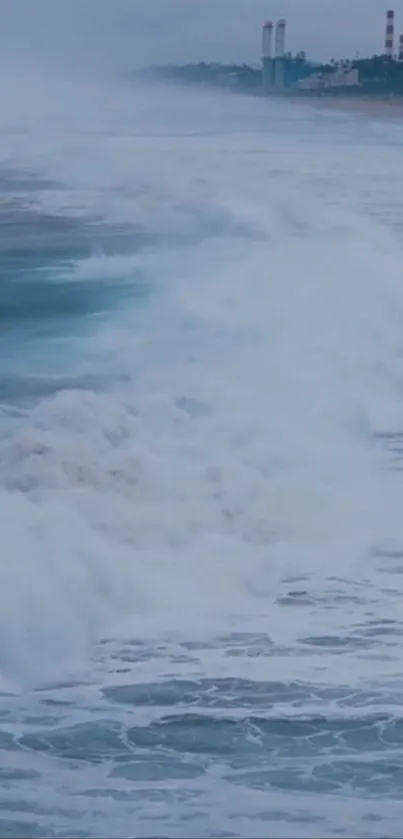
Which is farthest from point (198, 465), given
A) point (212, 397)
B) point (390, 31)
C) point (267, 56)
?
point (390, 31)

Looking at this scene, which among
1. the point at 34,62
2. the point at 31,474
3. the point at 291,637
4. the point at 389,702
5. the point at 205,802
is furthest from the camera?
the point at 34,62

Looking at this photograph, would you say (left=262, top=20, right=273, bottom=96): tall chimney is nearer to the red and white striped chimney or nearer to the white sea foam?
the white sea foam

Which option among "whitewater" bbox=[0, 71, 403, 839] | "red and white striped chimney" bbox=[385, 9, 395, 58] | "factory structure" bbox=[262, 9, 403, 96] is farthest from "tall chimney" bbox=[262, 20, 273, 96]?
"red and white striped chimney" bbox=[385, 9, 395, 58]

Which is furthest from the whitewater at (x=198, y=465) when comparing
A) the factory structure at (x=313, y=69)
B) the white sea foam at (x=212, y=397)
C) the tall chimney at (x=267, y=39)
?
the tall chimney at (x=267, y=39)

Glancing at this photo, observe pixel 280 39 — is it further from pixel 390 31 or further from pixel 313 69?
pixel 390 31

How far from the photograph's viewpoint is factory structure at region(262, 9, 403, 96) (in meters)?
5.02

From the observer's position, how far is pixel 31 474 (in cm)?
429

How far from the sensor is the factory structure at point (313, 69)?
5.02 metres

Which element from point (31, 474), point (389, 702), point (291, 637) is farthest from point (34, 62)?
point (389, 702)

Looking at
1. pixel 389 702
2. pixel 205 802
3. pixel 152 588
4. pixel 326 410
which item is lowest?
pixel 205 802

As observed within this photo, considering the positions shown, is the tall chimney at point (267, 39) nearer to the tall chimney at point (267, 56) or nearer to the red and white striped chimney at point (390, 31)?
the tall chimney at point (267, 56)

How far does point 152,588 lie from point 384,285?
187 centimetres

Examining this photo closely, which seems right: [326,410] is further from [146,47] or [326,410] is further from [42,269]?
[146,47]

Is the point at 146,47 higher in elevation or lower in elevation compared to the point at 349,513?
higher
